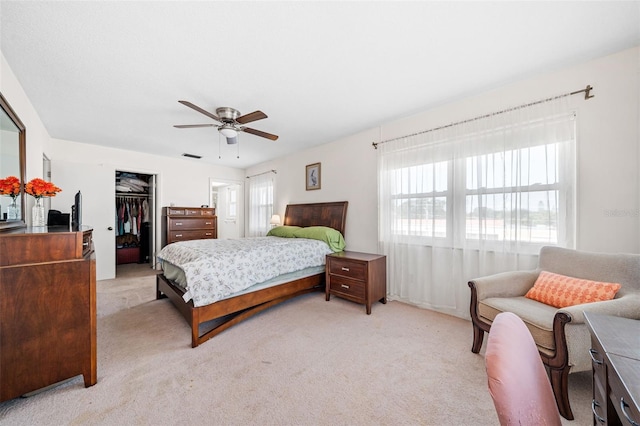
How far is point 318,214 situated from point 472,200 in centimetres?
238

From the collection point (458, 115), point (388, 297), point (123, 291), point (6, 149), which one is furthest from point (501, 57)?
point (123, 291)

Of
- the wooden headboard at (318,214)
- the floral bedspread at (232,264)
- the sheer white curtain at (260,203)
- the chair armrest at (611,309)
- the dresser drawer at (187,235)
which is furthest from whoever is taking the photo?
the sheer white curtain at (260,203)

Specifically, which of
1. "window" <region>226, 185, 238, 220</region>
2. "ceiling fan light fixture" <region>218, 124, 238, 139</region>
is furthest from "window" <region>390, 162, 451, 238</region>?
"window" <region>226, 185, 238, 220</region>

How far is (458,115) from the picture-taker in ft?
9.18

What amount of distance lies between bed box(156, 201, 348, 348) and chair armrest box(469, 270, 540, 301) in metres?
1.99

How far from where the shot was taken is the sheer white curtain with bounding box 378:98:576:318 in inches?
87.0

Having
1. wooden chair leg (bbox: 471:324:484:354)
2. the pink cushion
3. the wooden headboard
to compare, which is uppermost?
the wooden headboard

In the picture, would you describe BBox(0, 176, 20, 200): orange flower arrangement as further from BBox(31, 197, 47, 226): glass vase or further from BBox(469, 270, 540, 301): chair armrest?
BBox(469, 270, 540, 301): chair armrest

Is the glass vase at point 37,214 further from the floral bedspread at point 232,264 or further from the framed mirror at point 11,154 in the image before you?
the floral bedspread at point 232,264

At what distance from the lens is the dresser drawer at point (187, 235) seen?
4.91 meters

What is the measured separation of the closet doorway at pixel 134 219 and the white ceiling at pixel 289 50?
9.10 ft

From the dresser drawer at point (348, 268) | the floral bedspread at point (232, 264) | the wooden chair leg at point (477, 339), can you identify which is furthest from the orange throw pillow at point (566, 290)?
the floral bedspread at point (232, 264)

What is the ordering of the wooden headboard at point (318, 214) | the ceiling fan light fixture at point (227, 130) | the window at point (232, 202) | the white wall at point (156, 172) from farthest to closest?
1. the window at point (232, 202)
2. the white wall at point (156, 172)
3. the wooden headboard at point (318, 214)
4. the ceiling fan light fixture at point (227, 130)

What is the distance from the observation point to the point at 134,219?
221 inches
